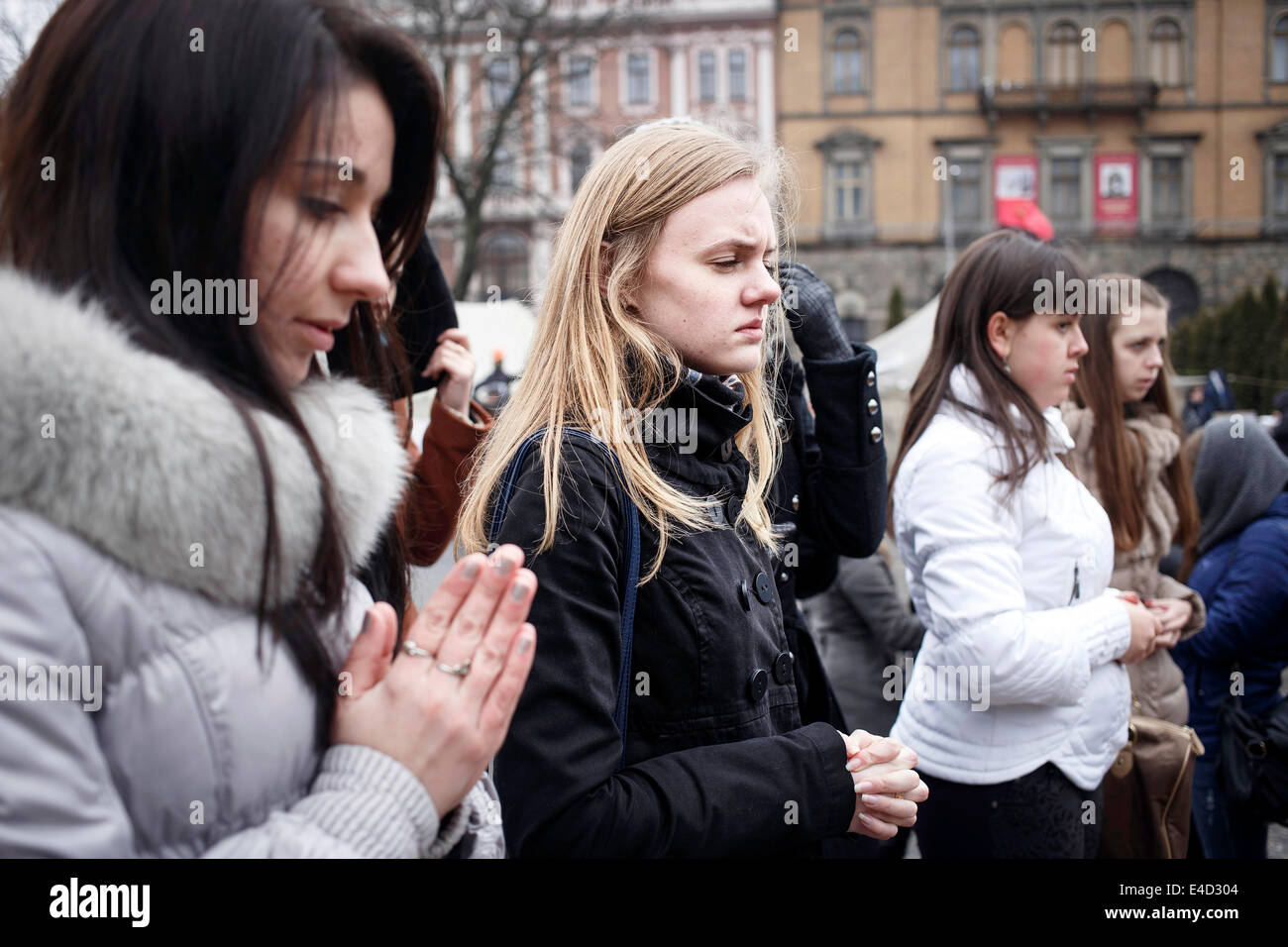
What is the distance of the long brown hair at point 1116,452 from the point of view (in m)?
3.16

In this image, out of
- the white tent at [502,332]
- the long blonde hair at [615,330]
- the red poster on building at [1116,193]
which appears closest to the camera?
the long blonde hair at [615,330]

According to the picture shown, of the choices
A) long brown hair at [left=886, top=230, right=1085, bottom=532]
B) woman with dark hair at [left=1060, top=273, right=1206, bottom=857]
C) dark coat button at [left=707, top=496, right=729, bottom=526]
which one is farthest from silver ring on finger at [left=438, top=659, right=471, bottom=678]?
woman with dark hair at [left=1060, top=273, right=1206, bottom=857]

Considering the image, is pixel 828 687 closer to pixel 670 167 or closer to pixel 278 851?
pixel 670 167

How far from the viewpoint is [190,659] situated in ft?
3.34

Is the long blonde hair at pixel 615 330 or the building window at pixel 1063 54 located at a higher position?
the building window at pixel 1063 54

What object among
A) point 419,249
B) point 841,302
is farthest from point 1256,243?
point 419,249

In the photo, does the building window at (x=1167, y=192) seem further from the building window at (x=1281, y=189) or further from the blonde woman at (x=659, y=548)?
the blonde woman at (x=659, y=548)

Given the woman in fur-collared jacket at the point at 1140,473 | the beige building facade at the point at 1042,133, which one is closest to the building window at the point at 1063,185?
the beige building facade at the point at 1042,133

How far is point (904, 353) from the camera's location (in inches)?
357

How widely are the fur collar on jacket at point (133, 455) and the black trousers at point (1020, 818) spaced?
6.05 ft

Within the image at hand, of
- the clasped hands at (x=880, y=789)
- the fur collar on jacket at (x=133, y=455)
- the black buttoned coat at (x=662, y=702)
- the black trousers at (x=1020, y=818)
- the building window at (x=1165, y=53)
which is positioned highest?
the building window at (x=1165, y=53)

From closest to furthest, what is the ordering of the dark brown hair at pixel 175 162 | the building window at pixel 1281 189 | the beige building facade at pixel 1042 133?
the dark brown hair at pixel 175 162, the building window at pixel 1281 189, the beige building facade at pixel 1042 133
